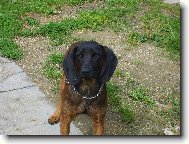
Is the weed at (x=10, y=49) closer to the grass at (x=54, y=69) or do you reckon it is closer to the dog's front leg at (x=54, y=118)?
the grass at (x=54, y=69)

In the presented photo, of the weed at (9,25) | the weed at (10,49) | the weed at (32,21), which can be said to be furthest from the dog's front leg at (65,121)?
the weed at (32,21)

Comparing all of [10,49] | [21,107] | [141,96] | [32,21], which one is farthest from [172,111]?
[32,21]

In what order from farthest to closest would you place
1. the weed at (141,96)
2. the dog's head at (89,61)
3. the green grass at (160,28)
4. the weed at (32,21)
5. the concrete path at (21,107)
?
the weed at (32,21) < the green grass at (160,28) < the weed at (141,96) < the concrete path at (21,107) < the dog's head at (89,61)

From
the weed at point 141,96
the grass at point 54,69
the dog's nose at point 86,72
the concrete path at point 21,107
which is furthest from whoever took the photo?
the grass at point 54,69

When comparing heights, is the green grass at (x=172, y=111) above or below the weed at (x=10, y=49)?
below

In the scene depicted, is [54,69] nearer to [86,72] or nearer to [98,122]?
[98,122]

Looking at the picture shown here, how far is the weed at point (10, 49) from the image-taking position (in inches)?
311

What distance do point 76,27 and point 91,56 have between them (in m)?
3.59

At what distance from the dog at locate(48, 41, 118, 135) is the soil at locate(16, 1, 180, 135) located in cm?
74

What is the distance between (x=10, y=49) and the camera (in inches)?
317

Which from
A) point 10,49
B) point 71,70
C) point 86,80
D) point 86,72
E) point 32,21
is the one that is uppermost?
point 86,72

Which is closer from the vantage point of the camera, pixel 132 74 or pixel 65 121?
pixel 65 121

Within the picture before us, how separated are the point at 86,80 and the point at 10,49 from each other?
2902mm

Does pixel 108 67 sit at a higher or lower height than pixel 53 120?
higher
